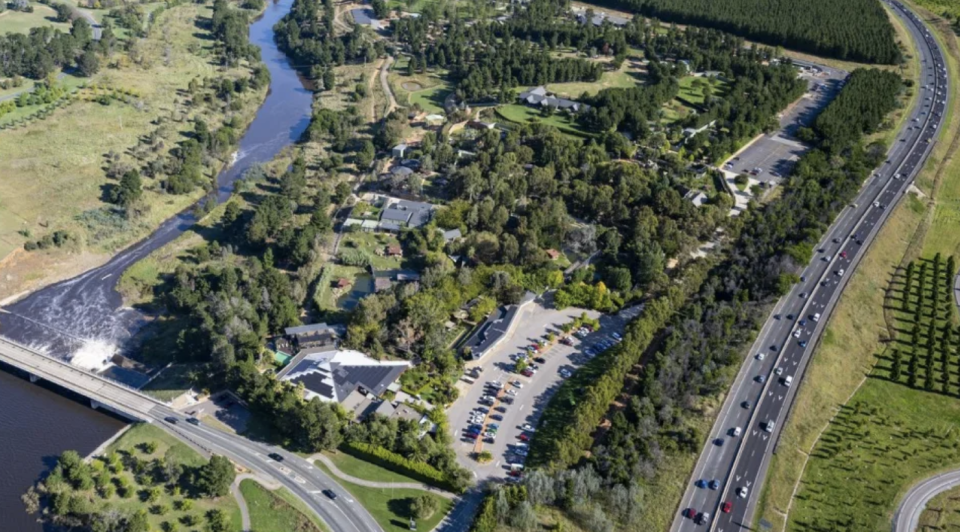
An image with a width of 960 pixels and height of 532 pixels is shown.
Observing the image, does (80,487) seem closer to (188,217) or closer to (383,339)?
(383,339)

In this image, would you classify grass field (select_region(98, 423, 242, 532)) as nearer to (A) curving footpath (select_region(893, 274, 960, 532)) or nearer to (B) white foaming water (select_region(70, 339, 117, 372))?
(B) white foaming water (select_region(70, 339, 117, 372))

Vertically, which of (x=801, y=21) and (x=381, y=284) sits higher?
(x=801, y=21)

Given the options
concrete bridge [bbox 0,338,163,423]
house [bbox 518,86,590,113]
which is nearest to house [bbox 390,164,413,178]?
house [bbox 518,86,590,113]

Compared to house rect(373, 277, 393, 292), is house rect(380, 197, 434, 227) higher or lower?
higher

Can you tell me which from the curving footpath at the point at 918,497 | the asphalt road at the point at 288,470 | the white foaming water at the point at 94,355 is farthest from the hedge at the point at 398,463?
the curving footpath at the point at 918,497

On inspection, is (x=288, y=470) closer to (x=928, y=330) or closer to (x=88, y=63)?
(x=928, y=330)

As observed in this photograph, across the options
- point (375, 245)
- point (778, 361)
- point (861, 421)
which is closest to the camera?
point (861, 421)

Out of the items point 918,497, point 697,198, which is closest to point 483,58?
point 697,198
